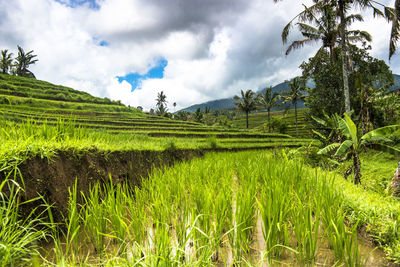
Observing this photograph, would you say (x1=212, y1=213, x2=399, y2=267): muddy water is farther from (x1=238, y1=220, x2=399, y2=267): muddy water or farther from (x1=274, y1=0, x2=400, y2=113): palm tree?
(x1=274, y1=0, x2=400, y2=113): palm tree

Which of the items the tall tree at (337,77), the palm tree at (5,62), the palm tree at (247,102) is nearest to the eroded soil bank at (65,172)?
the tall tree at (337,77)

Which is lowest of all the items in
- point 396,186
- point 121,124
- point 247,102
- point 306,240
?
point 396,186

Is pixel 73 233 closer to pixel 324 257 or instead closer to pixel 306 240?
pixel 306 240

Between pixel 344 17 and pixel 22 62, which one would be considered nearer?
pixel 344 17

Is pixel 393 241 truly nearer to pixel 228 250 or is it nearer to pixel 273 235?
pixel 273 235

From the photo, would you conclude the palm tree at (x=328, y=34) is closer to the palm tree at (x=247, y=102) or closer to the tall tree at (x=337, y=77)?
the tall tree at (x=337, y=77)

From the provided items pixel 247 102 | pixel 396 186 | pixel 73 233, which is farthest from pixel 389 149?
pixel 247 102

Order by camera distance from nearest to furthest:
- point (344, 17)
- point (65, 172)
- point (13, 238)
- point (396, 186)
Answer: point (13, 238), point (65, 172), point (396, 186), point (344, 17)

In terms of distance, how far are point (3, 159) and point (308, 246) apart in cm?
231

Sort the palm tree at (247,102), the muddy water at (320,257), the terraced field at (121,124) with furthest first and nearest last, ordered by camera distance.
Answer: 1. the palm tree at (247,102)
2. the terraced field at (121,124)
3. the muddy water at (320,257)

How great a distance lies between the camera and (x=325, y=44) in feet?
39.8

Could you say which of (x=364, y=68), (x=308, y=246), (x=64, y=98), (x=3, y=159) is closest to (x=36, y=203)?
(x=3, y=159)

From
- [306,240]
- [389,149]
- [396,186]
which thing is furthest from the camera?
[389,149]

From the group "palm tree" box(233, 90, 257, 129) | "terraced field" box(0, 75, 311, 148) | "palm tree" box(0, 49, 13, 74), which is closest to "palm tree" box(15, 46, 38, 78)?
"palm tree" box(0, 49, 13, 74)
